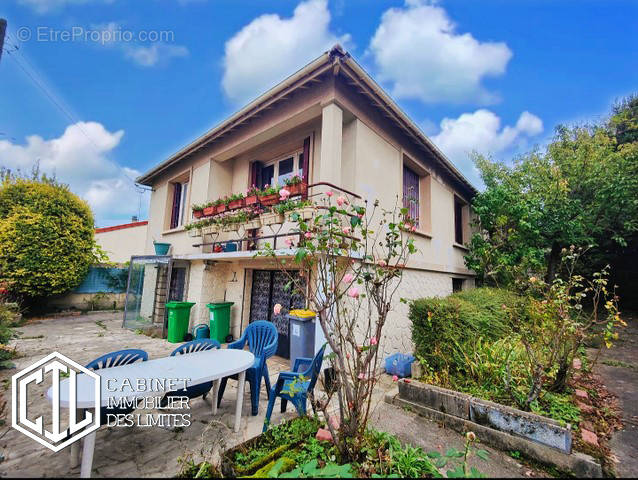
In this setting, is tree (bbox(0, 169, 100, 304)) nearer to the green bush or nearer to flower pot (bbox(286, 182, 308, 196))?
flower pot (bbox(286, 182, 308, 196))

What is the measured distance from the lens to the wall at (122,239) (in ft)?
51.3

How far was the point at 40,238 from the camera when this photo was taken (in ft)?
30.8

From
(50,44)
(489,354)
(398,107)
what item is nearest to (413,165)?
(398,107)

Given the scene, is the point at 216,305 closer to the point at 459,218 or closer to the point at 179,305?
the point at 179,305

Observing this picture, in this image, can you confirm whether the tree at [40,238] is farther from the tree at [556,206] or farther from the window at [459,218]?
the window at [459,218]

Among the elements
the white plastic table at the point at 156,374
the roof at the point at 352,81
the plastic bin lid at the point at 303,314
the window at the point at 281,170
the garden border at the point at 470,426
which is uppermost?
the roof at the point at 352,81

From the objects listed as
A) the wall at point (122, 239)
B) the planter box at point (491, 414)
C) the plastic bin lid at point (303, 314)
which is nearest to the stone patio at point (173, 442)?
the planter box at point (491, 414)

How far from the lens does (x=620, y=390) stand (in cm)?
425

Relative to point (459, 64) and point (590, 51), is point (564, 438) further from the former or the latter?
point (590, 51)

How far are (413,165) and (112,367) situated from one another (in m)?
8.09

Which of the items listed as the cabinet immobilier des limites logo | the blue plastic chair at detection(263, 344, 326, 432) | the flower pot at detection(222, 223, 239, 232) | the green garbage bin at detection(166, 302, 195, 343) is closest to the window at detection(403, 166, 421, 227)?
the flower pot at detection(222, 223, 239, 232)

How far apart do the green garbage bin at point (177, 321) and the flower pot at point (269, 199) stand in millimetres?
3985

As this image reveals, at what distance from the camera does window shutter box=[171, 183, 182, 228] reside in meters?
10.2

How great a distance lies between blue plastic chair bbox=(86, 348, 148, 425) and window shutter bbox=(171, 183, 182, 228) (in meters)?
8.13
